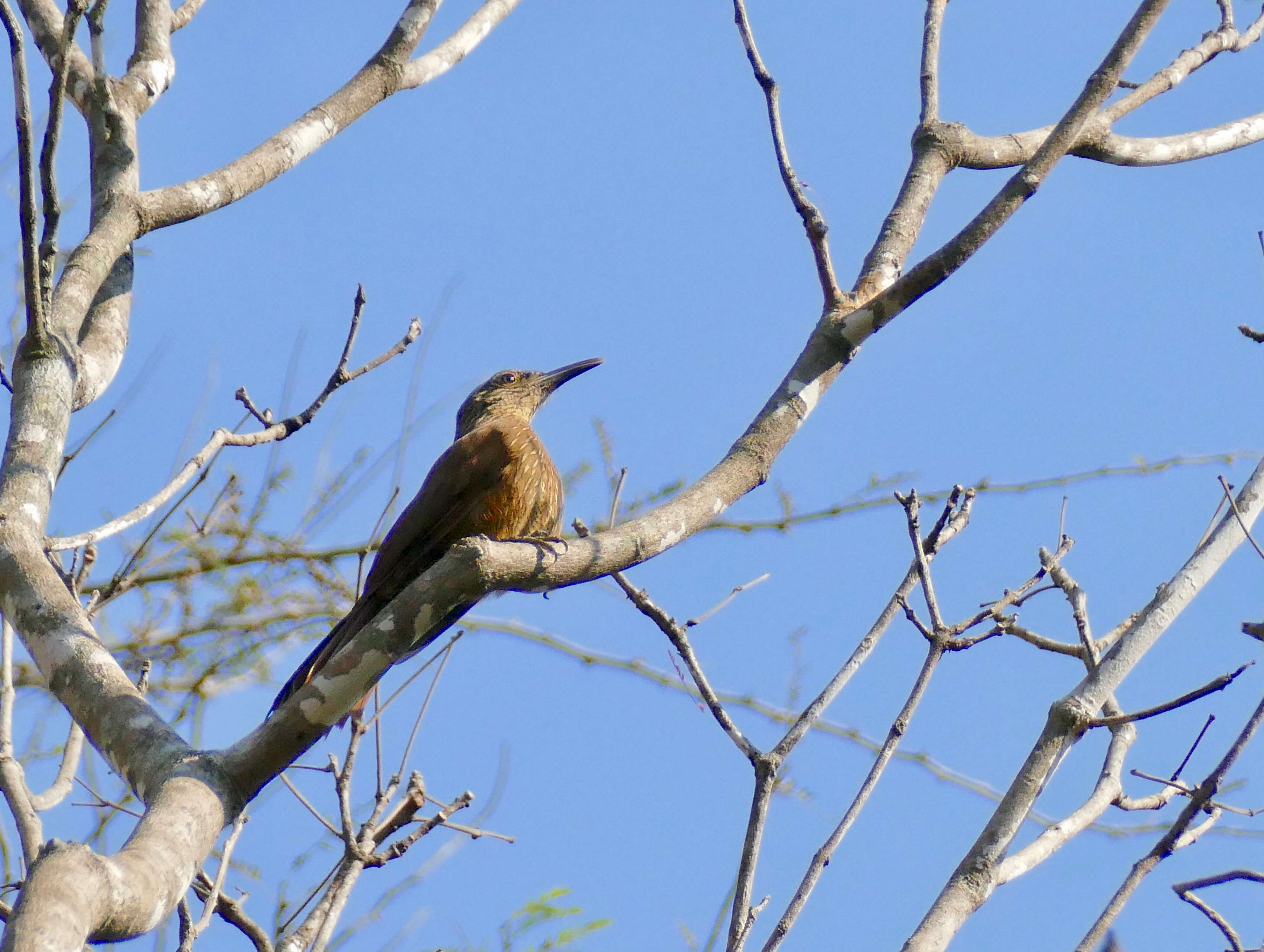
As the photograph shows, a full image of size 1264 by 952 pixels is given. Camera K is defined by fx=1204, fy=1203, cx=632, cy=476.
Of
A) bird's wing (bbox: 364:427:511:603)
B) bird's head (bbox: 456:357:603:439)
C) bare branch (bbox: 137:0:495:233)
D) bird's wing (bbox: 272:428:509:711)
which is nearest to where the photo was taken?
bare branch (bbox: 137:0:495:233)

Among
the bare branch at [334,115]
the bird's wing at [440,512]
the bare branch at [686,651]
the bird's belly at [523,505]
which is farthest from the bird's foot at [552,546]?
the bare branch at [334,115]

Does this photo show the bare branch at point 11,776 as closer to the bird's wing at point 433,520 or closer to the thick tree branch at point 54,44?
the bird's wing at point 433,520

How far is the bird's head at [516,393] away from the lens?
521cm

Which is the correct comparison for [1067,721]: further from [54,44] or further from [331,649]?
[54,44]

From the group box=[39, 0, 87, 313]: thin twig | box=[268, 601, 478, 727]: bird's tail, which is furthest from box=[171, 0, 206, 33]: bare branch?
box=[268, 601, 478, 727]: bird's tail

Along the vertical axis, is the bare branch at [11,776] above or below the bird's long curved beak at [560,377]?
below

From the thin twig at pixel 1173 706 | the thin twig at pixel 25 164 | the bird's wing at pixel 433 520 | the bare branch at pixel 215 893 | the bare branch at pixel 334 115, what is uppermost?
the bare branch at pixel 334 115

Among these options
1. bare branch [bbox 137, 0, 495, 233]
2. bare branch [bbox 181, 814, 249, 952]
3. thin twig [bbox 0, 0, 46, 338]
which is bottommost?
bare branch [bbox 181, 814, 249, 952]

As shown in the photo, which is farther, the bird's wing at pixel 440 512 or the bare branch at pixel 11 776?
the bird's wing at pixel 440 512

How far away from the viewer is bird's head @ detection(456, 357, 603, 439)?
5215 millimetres

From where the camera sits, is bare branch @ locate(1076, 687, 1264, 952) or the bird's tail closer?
bare branch @ locate(1076, 687, 1264, 952)

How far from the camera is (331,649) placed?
10.5 ft

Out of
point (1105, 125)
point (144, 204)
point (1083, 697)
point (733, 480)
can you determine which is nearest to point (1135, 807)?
point (1083, 697)

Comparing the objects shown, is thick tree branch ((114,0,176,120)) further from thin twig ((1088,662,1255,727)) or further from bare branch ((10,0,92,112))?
Result: thin twig ((1088,662,1255,727))
